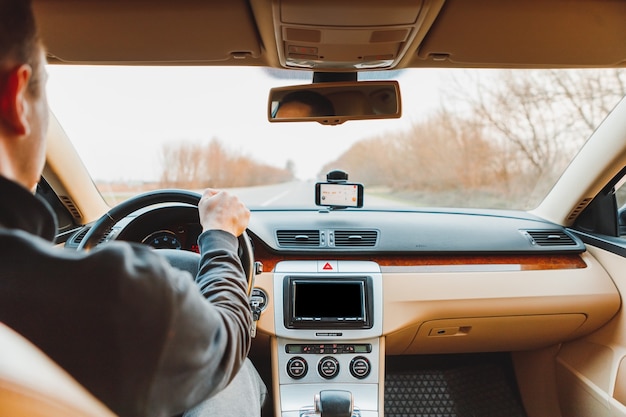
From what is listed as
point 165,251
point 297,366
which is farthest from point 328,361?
point 165,251

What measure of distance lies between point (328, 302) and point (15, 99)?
207cm

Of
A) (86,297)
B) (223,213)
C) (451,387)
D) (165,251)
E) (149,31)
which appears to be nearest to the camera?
(86,297)

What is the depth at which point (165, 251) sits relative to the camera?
6.10ft

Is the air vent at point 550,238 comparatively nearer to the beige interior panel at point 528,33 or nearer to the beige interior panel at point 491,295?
the beige interior panel at point 491,295

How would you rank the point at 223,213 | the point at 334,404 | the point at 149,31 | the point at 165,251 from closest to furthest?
the point at 223,213
the point at 165,251
the point at 149,31
the point at 334,404

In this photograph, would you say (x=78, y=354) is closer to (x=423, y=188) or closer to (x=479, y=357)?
(x=479, y=357)

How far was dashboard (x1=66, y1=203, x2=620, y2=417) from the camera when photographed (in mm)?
2736

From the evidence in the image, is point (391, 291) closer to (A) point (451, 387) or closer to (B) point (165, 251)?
(A) point (451, 387)

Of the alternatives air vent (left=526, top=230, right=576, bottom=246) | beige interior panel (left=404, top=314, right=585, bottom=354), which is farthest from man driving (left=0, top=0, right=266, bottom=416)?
air vent (left=526, top=230, right=576, bottom=246)

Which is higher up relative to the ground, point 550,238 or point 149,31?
point 149,31

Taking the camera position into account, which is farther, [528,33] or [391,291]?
[391,291]

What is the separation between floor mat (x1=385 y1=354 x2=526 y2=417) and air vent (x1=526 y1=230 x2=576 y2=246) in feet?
3.62

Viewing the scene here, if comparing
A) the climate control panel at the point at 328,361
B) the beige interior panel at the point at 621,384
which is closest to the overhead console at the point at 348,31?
the climate control panel at the point at 328,361

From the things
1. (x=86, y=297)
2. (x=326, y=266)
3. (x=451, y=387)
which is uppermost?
(x=86, y=297)
